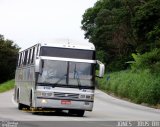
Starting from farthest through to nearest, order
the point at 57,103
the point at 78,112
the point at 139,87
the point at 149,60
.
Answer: the point at 149,60
the point at 139,87
the point at 78,112
the point at 57,103

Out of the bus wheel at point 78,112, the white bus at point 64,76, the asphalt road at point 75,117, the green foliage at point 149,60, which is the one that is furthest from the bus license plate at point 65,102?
the green foliage at point 149,60

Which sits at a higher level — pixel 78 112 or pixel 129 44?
pixel 129 44

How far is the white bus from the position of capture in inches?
953

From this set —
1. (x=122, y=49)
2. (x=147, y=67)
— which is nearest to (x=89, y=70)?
(x=147, y=67)

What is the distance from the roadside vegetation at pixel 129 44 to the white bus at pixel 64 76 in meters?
16.5

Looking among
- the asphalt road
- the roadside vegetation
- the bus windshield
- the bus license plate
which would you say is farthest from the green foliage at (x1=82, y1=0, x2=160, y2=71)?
the bus license plate

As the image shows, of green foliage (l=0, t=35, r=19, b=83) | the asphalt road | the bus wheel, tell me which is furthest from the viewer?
green foliage (l=0, t=35, r=19, b=83)

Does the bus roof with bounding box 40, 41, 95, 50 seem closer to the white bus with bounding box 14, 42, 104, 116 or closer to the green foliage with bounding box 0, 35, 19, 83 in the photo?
the white bus with bounding box 14, 42, 104, 116

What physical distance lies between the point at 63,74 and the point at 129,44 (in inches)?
2212

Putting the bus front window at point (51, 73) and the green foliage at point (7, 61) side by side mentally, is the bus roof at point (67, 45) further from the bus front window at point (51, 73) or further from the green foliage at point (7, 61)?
the green foliage at point (7, 61)

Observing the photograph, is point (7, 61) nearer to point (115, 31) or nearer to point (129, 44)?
point (115, 31)

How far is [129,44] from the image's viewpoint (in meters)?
79.9

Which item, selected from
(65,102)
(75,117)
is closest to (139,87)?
(75,117)

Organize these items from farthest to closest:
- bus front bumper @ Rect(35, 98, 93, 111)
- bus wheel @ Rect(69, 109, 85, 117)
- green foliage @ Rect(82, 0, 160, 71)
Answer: green foliage @ Rect(82, 0, 160, 71), bus wheel @ Rect(69, 109, 85, 117), bus front bumper @ Rect(35, 98, 93, 111)
